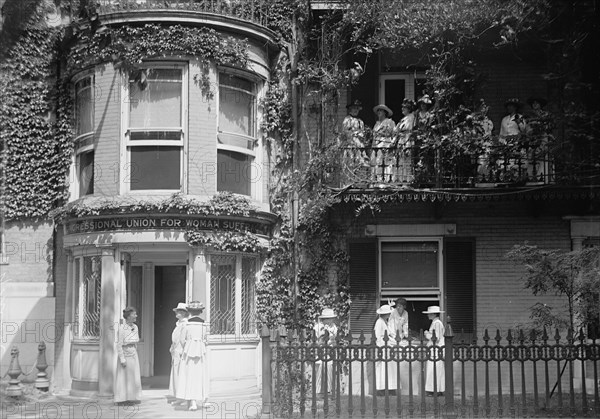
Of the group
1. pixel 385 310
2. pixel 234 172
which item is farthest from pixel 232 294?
pixel 385 310

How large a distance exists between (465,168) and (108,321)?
23.7ft

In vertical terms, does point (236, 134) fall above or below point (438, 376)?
above

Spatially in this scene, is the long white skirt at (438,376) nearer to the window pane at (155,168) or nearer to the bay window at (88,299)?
the window pane at (155,168)

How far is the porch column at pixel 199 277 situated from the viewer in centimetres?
1395

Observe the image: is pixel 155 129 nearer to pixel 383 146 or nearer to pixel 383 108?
pixel 383 146

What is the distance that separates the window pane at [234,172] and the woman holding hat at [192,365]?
9.51 feet

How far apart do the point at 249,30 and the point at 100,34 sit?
2801mm

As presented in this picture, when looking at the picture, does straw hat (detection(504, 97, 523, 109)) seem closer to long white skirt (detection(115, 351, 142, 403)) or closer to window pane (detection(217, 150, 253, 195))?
window pane (detection(217, 150, 253, 195))

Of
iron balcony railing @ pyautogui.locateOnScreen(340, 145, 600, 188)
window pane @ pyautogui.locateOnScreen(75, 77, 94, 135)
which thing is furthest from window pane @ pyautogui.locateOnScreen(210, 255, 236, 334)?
window pane @ pyautogui.locateOnScreen(75, 77, 94, 135)

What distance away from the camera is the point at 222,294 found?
47.8 feet

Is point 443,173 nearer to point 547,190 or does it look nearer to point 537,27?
point 547,190

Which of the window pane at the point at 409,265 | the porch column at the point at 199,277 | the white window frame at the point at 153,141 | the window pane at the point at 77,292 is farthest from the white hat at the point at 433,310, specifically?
the window pane at the point at 77,292

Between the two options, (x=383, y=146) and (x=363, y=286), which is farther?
(x=363, y=286)

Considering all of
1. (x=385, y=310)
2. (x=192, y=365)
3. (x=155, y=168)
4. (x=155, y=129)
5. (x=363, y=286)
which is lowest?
(x=192, y=365)
